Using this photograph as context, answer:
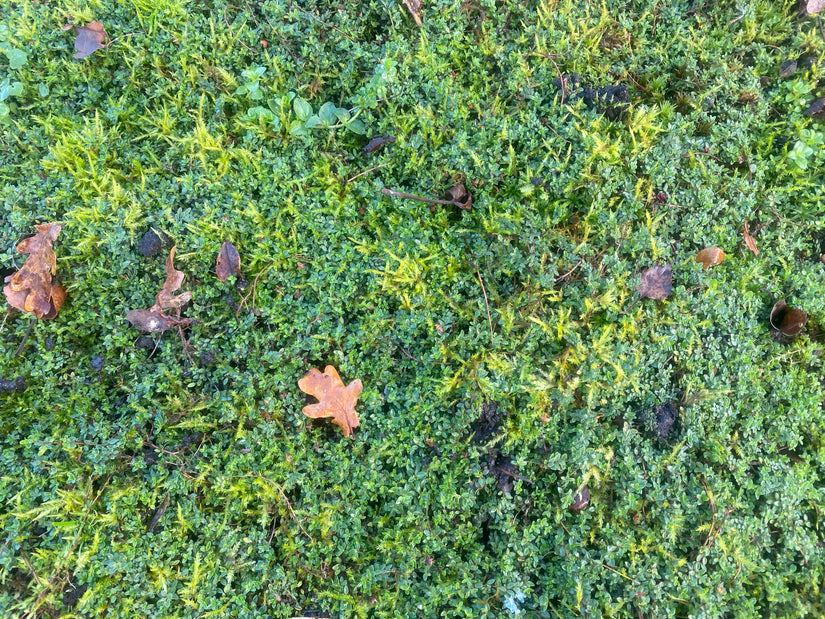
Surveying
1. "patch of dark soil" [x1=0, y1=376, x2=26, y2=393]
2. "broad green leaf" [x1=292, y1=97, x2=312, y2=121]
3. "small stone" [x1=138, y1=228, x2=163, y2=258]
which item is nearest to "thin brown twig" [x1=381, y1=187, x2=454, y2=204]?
"broad green leaf" [x1=292, y1=97, x2=312, y2=121]

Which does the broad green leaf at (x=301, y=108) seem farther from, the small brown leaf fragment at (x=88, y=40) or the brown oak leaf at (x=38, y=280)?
the brown oak leaf at (x=38, y=280)

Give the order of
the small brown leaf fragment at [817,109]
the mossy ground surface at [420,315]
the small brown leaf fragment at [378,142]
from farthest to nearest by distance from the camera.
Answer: the small brown leaf fragment at [817,109], the small brown leaf fragment at [378,142], the mossy ground surface at [420,315]

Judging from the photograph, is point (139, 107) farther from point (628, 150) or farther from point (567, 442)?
point (567, 442)

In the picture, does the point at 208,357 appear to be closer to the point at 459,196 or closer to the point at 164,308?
the point at 164,308

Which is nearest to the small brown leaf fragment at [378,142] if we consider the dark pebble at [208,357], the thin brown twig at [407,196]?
the thin brown twig at [407,196]

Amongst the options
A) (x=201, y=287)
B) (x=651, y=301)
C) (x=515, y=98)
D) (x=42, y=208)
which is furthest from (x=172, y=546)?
(x=515, y=98)
